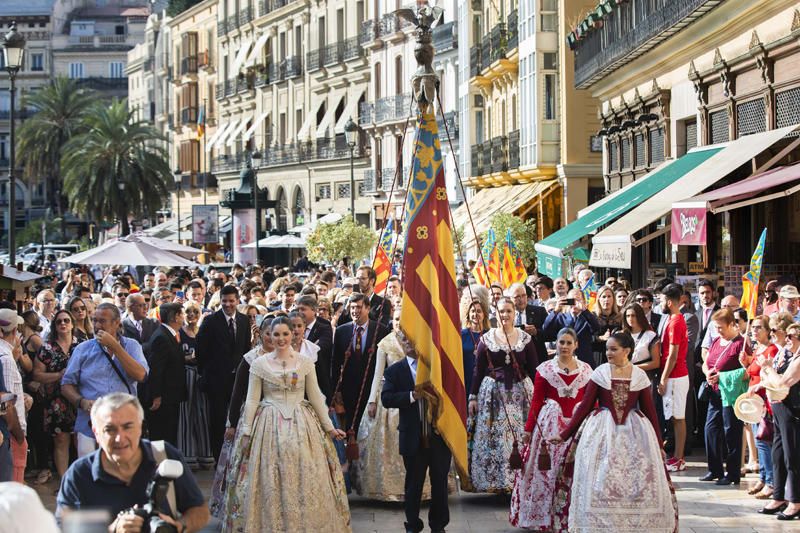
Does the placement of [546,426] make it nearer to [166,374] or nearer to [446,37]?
[166,374]

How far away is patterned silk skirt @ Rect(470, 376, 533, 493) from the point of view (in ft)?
39.6

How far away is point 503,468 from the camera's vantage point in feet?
39.9

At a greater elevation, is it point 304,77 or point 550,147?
point 304,77

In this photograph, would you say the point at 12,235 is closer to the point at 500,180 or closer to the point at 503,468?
the point at 503,468

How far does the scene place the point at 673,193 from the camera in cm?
1973

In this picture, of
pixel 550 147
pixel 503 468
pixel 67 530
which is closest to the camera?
pixel 67 530

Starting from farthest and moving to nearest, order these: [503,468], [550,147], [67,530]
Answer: [550,147]
[503,468]
[67,530]

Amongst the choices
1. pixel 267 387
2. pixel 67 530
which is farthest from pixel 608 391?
pixel 67 530

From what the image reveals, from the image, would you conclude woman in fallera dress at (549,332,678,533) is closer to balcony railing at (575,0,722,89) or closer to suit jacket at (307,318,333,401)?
suit jacket at (307,318,333,401)

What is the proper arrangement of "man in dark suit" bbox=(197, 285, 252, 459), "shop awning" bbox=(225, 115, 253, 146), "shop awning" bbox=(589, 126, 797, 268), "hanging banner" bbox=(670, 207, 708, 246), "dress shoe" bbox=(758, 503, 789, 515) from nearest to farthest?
"dress shoe" bbox=(758, 503, 789, 515) → "man in dark suit" bbox=(197, 285, 252, 459) → "hanging banner" bbox=(670, 207, 708, 246) → "shop awning" bbox=(589, 126, 797, 268) → "shop awning" bbox=(225, 115, 253, 146)

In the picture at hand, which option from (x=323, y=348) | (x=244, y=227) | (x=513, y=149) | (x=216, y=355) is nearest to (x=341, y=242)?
(x=244, y=227)

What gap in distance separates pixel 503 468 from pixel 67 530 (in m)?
6.56

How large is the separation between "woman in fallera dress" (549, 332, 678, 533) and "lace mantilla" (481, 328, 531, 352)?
157cm

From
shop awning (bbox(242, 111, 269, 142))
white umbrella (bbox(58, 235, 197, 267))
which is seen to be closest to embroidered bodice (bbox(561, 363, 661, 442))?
white umbrella (bbox(58, 235, 197, 267))
